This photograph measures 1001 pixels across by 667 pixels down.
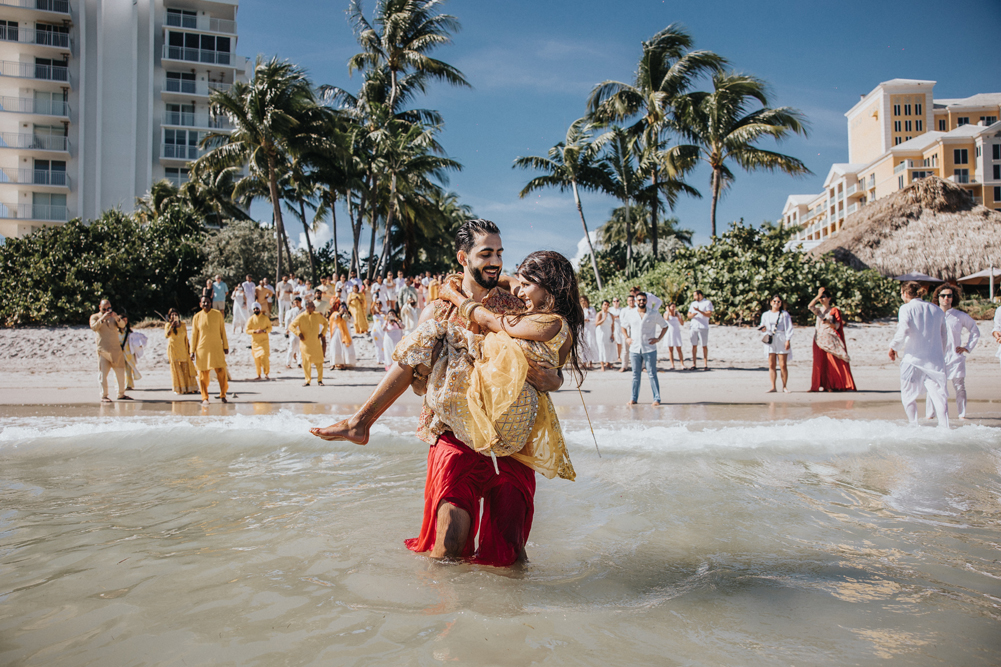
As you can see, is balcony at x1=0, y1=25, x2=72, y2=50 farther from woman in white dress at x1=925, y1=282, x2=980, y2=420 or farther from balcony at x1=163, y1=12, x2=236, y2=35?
woman in white dress at x1=925, y1=282, x2=980, y2=420

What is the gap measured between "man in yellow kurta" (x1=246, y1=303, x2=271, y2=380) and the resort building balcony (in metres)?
37.4

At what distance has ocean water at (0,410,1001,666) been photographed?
2.77m

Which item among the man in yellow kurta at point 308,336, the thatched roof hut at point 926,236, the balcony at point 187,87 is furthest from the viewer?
the balcony at point 187,87

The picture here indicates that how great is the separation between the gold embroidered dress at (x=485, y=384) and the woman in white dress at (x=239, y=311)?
19.6 metres

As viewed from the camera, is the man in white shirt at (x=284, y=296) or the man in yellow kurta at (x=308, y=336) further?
the man in white shirt at (x=284, y=296)

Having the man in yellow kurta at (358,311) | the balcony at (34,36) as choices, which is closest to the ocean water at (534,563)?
the man in yellow kurta at (358,311)

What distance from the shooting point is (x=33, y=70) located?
139 ft

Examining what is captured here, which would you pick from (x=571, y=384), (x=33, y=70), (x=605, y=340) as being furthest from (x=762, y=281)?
(x=33, y=70)

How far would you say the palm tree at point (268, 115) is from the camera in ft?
82.3

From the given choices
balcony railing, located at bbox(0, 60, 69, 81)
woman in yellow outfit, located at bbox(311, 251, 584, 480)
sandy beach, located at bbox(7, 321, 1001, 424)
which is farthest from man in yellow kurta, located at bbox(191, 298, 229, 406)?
balcony railing, located at bbox(0, 60, 69, 81)

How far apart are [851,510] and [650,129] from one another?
25.4m

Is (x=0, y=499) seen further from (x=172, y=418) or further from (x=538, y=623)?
(x=538, y=623)

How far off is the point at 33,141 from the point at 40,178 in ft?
8.22

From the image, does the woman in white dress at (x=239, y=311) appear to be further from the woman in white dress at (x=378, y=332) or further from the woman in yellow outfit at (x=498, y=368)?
the woman in yellow outfit at (x=498, y=368)
